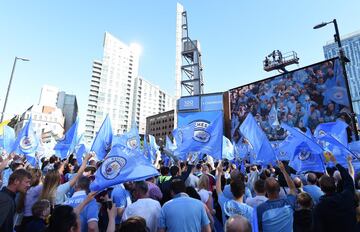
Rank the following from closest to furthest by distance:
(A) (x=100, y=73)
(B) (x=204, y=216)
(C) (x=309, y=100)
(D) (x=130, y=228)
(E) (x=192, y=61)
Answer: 1. (D) (x=130, y=228)
2. (B) (x=204, y=216)
3. (C) (x=309, y=100)
4. (E) (x=192, y=61)
5. (A) (x=100, y=73)

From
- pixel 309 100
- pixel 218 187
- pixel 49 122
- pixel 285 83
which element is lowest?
pixel 218 187

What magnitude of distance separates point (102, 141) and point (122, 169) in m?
5.75

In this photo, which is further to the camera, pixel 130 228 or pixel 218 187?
pixel 218 187

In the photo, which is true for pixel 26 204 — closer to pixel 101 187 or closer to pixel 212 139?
pixel 101 187

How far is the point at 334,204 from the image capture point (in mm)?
3307

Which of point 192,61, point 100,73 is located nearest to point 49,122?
point 100,73

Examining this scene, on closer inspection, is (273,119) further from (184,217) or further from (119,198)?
(184,217)

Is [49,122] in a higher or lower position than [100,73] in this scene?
lower

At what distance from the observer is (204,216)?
3295 millimetres

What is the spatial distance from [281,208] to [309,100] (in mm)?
27725

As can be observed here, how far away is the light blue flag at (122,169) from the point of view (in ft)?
11.2

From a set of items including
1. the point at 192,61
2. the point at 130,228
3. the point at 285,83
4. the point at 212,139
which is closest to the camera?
the point at 130,228

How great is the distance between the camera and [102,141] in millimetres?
9078

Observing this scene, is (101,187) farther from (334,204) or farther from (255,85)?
(255,85)
